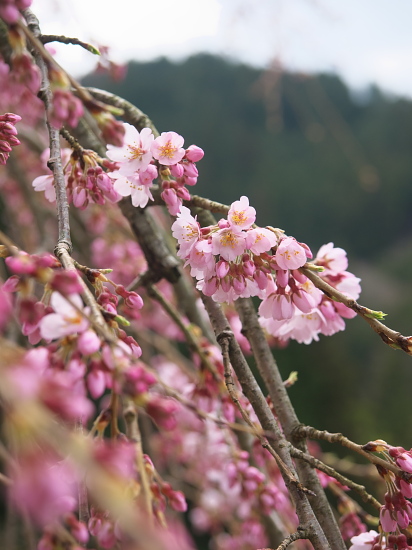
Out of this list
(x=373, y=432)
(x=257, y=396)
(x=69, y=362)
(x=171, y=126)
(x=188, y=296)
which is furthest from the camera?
(x=171, y=126)

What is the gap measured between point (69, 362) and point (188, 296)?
98 centimetres

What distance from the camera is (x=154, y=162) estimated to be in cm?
93

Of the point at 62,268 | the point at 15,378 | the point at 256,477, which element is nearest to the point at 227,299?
the point at 62,268

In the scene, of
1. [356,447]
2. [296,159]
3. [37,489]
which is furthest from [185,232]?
[296,159]

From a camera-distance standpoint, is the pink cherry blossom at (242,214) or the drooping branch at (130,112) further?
the drooping branch at (130,112)

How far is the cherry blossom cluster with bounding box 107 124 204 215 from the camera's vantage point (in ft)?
2.90

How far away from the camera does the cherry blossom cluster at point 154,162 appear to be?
0.88 metres

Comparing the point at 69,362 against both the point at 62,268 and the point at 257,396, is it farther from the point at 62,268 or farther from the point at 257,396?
the point at 257,396

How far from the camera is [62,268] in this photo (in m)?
0.66

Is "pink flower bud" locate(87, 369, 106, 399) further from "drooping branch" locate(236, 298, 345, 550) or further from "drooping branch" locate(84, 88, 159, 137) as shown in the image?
"drooping branch" locate(84, 88, 159, 137)

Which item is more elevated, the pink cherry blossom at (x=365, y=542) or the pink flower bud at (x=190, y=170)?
the pink flower bud at (x=190, y=170)

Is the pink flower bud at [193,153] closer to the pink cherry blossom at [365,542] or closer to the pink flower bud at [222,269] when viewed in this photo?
the pink flower bud at [222,269]

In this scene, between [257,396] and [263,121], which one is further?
[263,121]

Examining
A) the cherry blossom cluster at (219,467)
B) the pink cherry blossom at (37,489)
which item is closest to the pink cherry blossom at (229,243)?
the cherry blossom cluster at (219,467)
